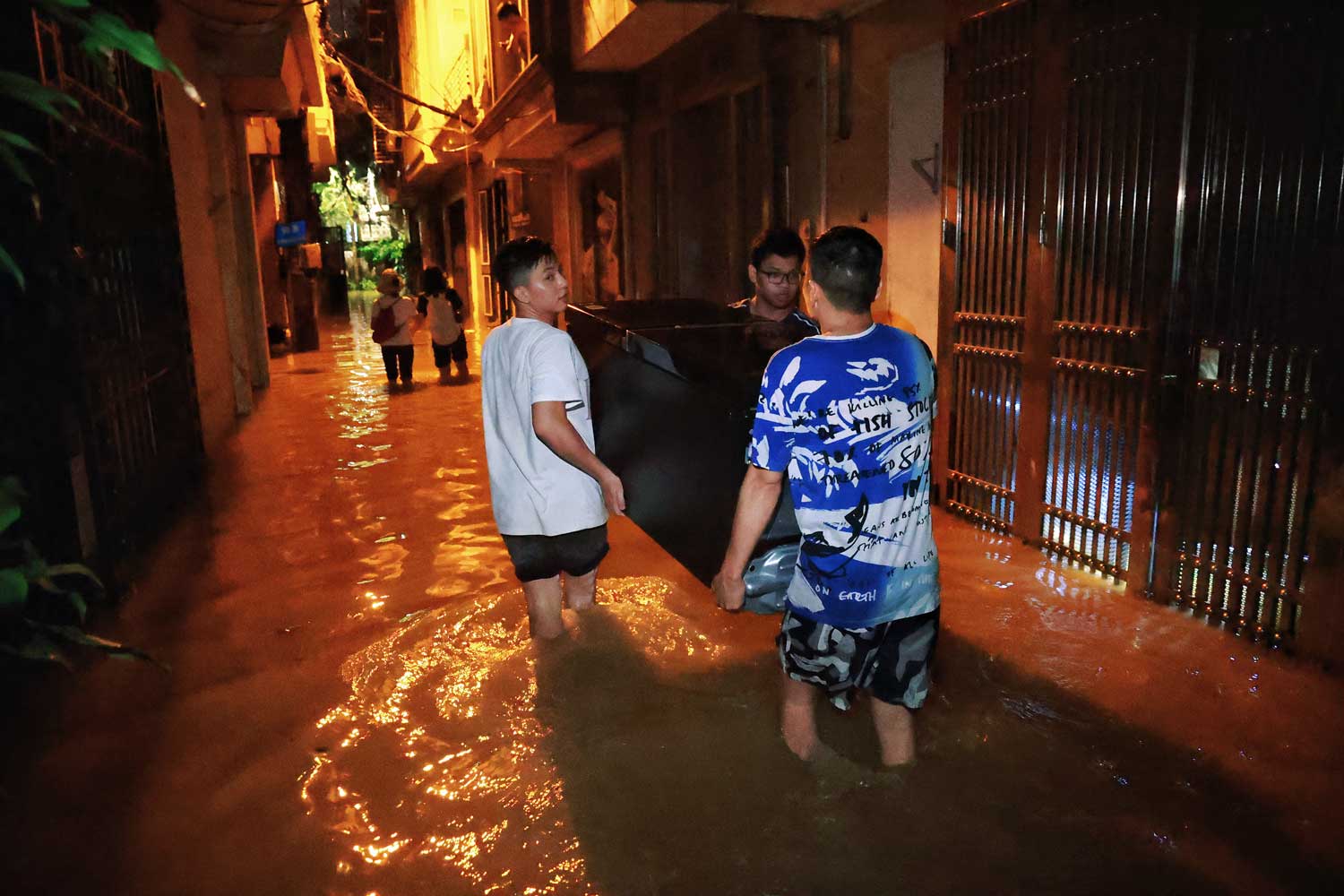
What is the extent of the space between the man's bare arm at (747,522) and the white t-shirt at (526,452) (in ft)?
3.22

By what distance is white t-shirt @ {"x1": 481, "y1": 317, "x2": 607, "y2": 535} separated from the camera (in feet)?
11.8

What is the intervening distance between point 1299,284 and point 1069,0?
2.04 m

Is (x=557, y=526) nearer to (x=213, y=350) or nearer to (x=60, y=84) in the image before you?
(x=60, y=84)

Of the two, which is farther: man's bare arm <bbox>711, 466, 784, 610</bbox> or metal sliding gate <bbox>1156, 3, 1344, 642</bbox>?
metal sliding gate <bbox>1156, 3, 1344, 642</bbox>

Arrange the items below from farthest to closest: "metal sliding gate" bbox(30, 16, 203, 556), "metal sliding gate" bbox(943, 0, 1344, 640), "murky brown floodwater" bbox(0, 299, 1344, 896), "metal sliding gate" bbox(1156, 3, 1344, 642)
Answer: "metal sliding gate" bbox(30, 16, 203, 556), "metal sliding gate" bbox(943, 0, 1344, 640), "metal sliding gate" bbox(1156, 3, 1344, 642), "murky brown floodwater" bbox(0, 299, 1344, 896)

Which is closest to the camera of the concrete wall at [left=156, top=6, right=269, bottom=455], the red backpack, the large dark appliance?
the large dark appliance

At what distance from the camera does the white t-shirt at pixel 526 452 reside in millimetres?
3592

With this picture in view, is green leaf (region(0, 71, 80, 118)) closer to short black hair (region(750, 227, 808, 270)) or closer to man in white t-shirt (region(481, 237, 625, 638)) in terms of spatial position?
man in white t-shirt (region(481, 237, 625, 638))

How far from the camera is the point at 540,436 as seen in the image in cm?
347

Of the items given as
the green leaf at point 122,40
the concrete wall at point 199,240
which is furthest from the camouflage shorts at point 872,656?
the concrete wall at point 199,240

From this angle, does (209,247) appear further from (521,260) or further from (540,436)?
(540,436)

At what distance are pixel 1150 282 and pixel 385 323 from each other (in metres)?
10.3

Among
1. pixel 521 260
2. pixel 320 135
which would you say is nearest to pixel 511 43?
pixel 320 135

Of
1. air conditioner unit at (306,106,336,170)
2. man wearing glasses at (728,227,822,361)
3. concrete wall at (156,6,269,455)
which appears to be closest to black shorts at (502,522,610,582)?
man wearing glasses at (728,227,822,361)
